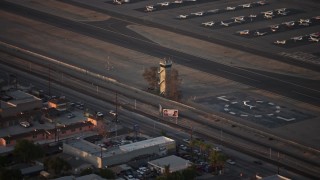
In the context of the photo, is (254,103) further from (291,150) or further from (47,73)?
(47,73)

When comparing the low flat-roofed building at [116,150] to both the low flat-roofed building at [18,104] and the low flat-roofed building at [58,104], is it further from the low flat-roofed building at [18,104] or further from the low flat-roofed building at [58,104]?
the low flat-roofed building at [18,104]

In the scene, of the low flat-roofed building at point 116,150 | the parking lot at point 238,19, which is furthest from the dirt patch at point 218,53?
the low flat-roofed building at point 116,150

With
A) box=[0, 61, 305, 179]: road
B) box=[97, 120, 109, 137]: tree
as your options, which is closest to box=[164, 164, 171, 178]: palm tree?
box=[0, 61, 305, 179]: road

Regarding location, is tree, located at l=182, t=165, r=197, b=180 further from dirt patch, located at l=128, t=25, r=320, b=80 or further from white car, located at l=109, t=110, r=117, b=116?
dirt patch, located at l=128, t=25, r=320, b=80

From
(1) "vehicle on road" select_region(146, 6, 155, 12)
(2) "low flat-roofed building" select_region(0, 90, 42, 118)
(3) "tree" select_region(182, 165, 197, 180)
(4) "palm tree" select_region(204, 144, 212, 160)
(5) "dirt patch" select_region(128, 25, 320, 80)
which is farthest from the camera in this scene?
(1) "vehicle on road" select_region(146, 6, 155, 12)

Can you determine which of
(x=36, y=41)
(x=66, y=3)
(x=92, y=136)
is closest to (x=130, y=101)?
(x=92, y=136)

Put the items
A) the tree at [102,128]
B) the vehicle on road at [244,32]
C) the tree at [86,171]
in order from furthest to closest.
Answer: the vehicle on road at [244,32]
the tree at [102,128]
the tree at [86,171]
